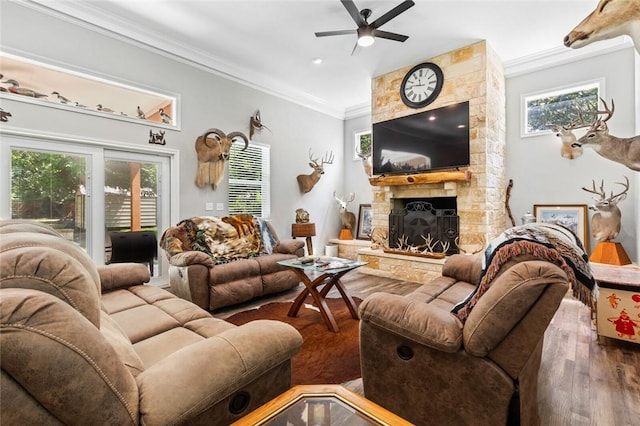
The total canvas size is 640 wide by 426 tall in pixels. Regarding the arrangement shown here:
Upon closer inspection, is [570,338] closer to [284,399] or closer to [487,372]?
[487,372]

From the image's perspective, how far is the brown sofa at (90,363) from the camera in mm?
644

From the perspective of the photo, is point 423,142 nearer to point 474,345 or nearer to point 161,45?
point 474,345

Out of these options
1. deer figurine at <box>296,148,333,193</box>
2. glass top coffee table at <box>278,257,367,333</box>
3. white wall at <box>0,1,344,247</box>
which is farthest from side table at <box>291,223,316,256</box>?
glass top coffee table at <box>278,257,367,333</box>

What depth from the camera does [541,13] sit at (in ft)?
11.0

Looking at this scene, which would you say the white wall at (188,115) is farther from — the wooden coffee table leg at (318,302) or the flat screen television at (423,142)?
the wooden coffee table leg at (318,302)

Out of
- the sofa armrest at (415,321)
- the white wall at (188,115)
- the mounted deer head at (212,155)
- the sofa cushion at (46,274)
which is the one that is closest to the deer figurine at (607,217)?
the sofa armrest at (415,321)

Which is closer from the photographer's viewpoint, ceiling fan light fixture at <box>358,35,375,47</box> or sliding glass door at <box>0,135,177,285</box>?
sliding glass door at <box>0,135,177,285</box>

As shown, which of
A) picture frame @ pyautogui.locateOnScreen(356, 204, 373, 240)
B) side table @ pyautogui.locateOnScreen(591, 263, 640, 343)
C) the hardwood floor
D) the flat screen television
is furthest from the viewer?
picture frame @ pyautogui.locateOnScreen(356, 204, 373, 240)

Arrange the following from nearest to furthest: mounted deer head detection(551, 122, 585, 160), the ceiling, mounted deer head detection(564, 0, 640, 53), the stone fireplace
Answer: mounted deer head detection(564, 0, 640, 53) → the ceiling → mounted deer head detection(551, 122, 585, 160) → the stone fireplace

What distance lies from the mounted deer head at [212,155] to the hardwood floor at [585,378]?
11.4 ft

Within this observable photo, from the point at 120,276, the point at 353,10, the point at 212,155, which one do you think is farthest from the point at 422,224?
the point at 120,276

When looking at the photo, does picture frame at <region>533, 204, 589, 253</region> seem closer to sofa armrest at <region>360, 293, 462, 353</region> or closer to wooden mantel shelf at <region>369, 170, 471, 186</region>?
wooden mantel shelf at <region>369, 170, 471, 186</region>

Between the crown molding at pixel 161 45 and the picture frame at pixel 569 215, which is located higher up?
the crown molding at pixel 161 45

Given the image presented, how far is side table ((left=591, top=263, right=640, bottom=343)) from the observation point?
2193 mm
